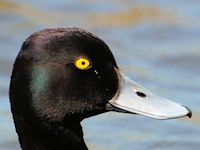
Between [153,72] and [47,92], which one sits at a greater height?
[47,92]

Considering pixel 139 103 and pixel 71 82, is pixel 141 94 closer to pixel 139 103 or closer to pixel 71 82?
pixel 139 103

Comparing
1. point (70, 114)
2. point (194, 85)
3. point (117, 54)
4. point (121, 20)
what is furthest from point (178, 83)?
point (70, 114)

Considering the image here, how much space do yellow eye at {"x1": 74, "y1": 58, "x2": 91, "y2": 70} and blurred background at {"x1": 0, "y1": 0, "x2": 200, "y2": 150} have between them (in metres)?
3.03

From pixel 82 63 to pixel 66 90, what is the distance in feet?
0.80

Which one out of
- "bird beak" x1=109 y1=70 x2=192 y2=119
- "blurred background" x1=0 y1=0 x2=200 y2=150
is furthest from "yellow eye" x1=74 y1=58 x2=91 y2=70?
"blurred background" x1=0 y1=0 x2=200 y2=150

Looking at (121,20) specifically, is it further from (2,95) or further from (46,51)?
(46,51)

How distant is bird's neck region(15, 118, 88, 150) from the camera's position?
866cm

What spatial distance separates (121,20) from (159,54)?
1327 mm

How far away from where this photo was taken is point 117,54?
1352cm

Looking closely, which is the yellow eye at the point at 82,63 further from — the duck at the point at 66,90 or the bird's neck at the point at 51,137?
the bird's neck at the point at 51,137

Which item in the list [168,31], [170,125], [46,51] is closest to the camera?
[46,51]

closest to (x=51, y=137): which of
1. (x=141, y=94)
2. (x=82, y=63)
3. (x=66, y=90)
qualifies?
(x=66, y=90)

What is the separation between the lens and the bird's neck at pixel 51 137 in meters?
8.66

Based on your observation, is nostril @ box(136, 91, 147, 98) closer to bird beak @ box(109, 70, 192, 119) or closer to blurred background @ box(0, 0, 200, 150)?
bird beak @ box(109, 70, 192, 119)
